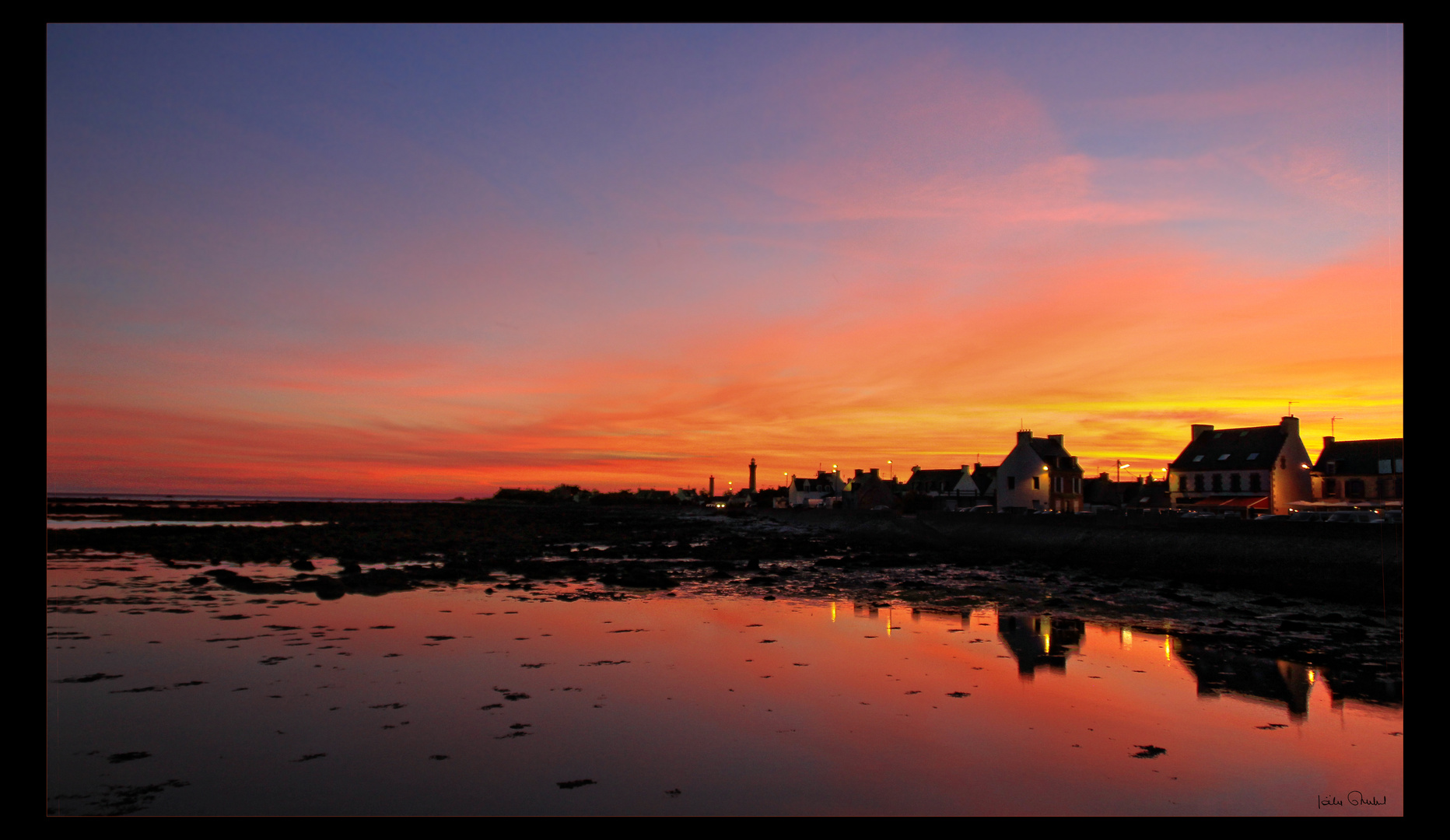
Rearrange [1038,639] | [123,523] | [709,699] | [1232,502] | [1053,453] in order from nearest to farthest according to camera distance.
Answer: [709,699]
[1038,639]
[1232,502]
[123,523]
[1053,453]

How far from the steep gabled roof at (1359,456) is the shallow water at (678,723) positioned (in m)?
48.4

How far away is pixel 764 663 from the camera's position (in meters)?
16.6

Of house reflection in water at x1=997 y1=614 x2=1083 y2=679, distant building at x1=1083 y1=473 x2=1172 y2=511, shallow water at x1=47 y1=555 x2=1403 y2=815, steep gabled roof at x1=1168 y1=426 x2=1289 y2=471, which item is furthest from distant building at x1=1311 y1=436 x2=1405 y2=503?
shallow water at x1=47 y1=555 x2=1403 y2=815

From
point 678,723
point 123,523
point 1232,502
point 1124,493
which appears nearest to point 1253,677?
point 678,723

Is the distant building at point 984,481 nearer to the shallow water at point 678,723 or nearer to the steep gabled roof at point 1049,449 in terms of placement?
the steep gabled roof at point 1049,449

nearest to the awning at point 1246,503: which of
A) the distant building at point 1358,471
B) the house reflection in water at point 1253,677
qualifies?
the distant building at point 1358,471

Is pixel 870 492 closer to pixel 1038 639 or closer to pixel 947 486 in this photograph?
pixel 947 486

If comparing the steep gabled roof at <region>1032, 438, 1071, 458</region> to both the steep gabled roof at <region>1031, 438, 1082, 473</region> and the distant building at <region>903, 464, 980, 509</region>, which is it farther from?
the distant building at <region>903, 464, 980, 509</region>

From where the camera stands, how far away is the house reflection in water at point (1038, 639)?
54.2 feet

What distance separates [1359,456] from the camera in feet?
180

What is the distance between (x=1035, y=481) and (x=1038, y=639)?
172 feet
